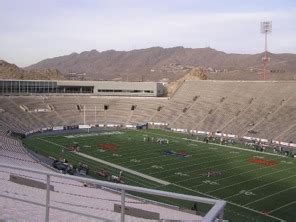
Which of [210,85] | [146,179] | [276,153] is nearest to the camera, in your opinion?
[146,179]

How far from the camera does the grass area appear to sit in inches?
1003

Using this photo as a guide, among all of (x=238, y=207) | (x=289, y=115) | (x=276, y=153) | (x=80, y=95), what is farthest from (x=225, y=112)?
(x=238, y=207)

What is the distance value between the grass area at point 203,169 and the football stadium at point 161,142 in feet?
0.26

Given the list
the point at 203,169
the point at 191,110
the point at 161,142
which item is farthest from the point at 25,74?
the point at 203,169

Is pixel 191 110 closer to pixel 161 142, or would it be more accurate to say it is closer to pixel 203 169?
pixel 161 142

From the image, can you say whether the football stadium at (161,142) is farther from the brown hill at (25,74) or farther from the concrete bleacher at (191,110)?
the brown hill at (25,74)

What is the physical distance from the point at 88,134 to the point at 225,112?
62.7 ft

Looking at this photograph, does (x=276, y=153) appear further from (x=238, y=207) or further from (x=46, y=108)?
(x=46, y=108)

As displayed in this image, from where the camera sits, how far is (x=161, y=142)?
47.3 meters

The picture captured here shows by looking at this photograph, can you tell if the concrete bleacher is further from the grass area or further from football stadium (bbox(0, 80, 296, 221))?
the grass area

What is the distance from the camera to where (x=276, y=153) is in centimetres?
4309

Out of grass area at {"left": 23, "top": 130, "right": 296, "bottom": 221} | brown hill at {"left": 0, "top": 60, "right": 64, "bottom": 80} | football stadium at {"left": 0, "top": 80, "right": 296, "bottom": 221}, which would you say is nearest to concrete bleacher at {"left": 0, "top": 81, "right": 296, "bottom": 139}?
football stadium at {"left": 0, "top": 80, "right": 296, "bottom": 221}

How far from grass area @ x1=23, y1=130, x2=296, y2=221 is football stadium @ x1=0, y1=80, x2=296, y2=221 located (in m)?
0.08

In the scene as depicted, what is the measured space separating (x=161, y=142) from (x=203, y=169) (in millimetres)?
13366
